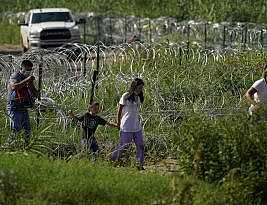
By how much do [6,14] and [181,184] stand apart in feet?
131

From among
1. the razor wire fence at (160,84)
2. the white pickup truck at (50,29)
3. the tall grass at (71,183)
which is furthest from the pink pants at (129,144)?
the white pickup truck at (50,29)

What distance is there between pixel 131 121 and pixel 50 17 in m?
21.1

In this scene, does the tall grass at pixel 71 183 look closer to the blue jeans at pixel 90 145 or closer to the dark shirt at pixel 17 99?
the blue jeans at pixel 90 145

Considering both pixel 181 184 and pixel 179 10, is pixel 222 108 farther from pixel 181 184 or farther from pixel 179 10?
pixel 179 10

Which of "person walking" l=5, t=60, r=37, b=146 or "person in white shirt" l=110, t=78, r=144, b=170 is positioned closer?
"person in white shirt" l=110, t=78, r=144, b=170

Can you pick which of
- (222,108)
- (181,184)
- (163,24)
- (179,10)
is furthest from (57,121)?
A: (179,10)

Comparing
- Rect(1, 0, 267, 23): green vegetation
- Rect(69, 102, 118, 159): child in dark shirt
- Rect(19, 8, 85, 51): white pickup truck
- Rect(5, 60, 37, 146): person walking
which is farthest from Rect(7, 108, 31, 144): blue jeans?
Rect(1, 0, 267, 23): green vegetation

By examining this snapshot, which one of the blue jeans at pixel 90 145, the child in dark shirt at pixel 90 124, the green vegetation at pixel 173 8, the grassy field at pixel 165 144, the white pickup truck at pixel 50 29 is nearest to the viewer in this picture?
the grassy field at pixel 165 144

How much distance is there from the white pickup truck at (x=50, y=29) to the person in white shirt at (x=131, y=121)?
1943cm

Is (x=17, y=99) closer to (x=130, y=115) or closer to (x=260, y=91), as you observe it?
(x=130, y=115)

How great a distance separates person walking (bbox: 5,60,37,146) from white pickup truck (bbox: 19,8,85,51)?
18516mm

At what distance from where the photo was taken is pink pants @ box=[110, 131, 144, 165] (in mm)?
12984

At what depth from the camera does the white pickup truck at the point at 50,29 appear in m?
32.5

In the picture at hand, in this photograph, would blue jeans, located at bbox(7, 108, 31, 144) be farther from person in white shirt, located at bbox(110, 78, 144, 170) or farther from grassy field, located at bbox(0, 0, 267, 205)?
person in white shirt, located at bbox(110, 78, 144, 170)
